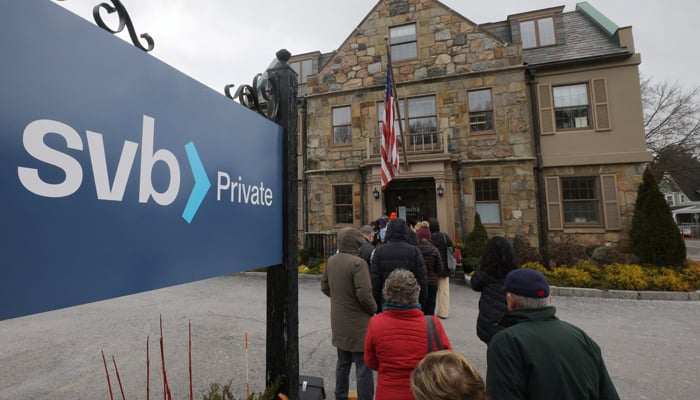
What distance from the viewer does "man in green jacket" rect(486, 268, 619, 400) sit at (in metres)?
1.59

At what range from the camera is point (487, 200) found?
10953 mm

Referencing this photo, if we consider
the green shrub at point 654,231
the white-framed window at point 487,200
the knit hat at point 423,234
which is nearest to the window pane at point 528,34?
the white-framed window at point 487,200

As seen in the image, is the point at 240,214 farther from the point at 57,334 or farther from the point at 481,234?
the point at 481,234

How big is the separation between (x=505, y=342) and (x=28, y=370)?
560cm

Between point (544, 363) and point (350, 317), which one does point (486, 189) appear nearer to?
point (350, 317)

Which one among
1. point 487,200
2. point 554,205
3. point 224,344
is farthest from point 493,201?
point 224,344

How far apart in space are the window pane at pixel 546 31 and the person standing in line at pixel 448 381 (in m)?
14.3

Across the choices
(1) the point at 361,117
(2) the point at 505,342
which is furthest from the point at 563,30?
(2) the point at 505,342

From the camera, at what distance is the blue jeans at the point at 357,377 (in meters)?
2.85

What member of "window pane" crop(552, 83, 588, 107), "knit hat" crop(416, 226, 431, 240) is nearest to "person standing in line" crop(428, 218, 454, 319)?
"knit hat" crop(416, 226, 431, 240)

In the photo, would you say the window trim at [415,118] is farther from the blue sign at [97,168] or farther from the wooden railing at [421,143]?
the blue sign at [97,168]

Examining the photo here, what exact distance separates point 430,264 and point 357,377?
94.5 inches

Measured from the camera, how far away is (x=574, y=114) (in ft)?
35.7

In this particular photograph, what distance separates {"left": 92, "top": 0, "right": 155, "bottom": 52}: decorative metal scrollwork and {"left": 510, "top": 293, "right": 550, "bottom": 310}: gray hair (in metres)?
2.22
